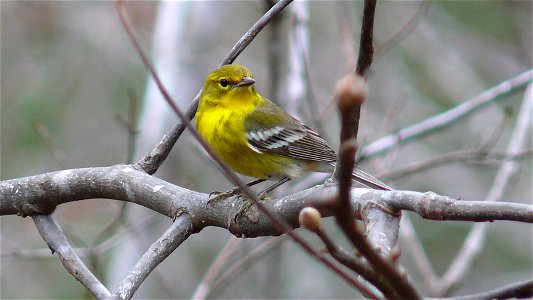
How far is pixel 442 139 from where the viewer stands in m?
8.24

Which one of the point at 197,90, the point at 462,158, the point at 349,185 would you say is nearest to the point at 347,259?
the point at 349,185

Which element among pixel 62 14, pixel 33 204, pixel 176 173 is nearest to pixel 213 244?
pixel 176 173

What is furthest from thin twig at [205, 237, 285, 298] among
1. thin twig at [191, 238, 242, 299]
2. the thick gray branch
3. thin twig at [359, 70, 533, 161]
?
the thick gray branch

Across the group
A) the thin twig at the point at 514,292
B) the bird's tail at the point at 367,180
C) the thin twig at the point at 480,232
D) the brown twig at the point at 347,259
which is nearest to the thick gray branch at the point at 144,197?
the thin twig at the point at 514,292

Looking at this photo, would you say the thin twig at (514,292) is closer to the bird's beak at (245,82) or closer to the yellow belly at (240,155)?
the yellow belly at (240,155)

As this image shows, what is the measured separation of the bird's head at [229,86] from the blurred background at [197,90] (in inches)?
44.4

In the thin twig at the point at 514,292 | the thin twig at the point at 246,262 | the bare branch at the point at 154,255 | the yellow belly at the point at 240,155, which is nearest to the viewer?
the thin twig at the point at 514,292

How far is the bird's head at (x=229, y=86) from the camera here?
4.13 meters

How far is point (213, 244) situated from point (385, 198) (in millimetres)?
6283

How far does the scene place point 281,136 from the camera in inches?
163

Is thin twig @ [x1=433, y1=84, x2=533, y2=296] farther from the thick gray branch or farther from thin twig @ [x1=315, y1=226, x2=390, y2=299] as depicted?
thin twig @ [x1=315, y1=226, x2=390, y2=299]

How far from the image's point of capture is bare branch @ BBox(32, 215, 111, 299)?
6.98ft

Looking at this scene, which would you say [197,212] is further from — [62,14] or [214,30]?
[62,14]

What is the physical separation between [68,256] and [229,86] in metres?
2.02
